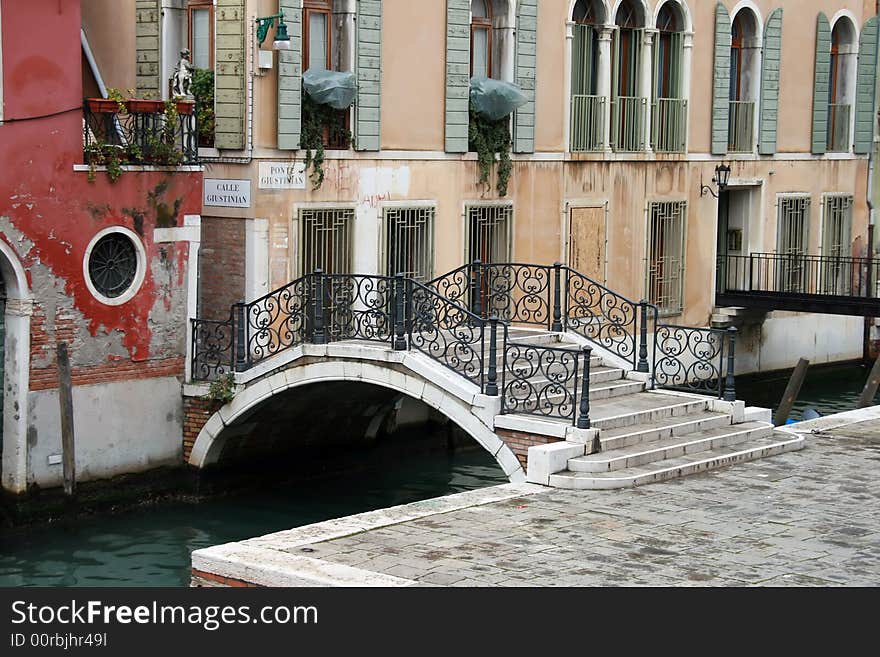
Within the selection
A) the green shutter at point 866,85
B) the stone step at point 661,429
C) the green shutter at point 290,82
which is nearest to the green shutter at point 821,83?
the green shutter at point 866,85

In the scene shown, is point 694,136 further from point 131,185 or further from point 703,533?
point 703,533

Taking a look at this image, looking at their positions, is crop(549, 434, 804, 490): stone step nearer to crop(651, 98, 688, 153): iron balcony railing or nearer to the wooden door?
the wooden door

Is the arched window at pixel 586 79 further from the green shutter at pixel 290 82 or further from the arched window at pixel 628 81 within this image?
the green shutter at pixel 290 82

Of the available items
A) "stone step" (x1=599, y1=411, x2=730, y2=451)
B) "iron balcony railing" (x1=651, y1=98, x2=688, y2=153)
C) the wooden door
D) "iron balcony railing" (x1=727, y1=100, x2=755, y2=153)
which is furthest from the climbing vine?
"iron balcony railing" (x1=727, y1=100, x2=755, y2=153)

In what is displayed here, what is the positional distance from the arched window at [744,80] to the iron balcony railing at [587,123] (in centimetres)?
353

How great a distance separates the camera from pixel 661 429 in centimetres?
1476

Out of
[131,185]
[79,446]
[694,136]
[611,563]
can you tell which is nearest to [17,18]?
[131,185]

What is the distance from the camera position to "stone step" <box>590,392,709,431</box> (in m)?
14.7

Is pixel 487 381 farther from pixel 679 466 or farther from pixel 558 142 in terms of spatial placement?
pixel 558 142

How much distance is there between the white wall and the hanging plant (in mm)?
4848

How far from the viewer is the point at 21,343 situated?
1571 centimetres

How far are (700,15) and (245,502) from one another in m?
9.99

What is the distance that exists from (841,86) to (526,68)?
333 inches
